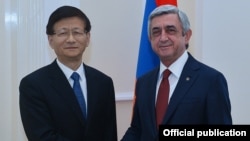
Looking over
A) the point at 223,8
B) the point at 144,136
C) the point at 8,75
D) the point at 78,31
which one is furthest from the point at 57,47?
the point at 223,8

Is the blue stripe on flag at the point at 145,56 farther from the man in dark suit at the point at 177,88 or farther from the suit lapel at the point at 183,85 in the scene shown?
the suit lapel at the point at 183,85

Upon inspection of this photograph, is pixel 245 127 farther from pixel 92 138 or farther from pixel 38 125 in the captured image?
pixel 38 125

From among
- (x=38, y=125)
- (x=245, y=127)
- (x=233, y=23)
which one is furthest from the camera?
(x=233, y=23)

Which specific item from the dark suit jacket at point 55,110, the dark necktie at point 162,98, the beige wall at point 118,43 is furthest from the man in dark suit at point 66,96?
the beige wall at point 118,43

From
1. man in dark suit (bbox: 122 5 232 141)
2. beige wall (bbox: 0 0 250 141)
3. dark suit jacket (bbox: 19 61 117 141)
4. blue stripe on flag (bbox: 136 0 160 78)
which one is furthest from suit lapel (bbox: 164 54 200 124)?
beige wall (bbox: 0 0 250 141)

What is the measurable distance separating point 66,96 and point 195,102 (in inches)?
28.0

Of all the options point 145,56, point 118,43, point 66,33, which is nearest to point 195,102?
point 66,33

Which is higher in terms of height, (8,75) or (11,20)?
(11,20)

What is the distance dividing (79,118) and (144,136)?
14.7 inches

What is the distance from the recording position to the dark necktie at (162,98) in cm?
190

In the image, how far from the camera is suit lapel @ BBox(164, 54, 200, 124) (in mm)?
1836

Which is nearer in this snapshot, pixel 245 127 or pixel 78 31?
pixel 245 127

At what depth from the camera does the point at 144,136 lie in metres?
1.96

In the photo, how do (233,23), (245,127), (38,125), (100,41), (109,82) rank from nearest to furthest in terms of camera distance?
(245,127) < (38,125) < (109,82) < (100,41) < (233,23)
